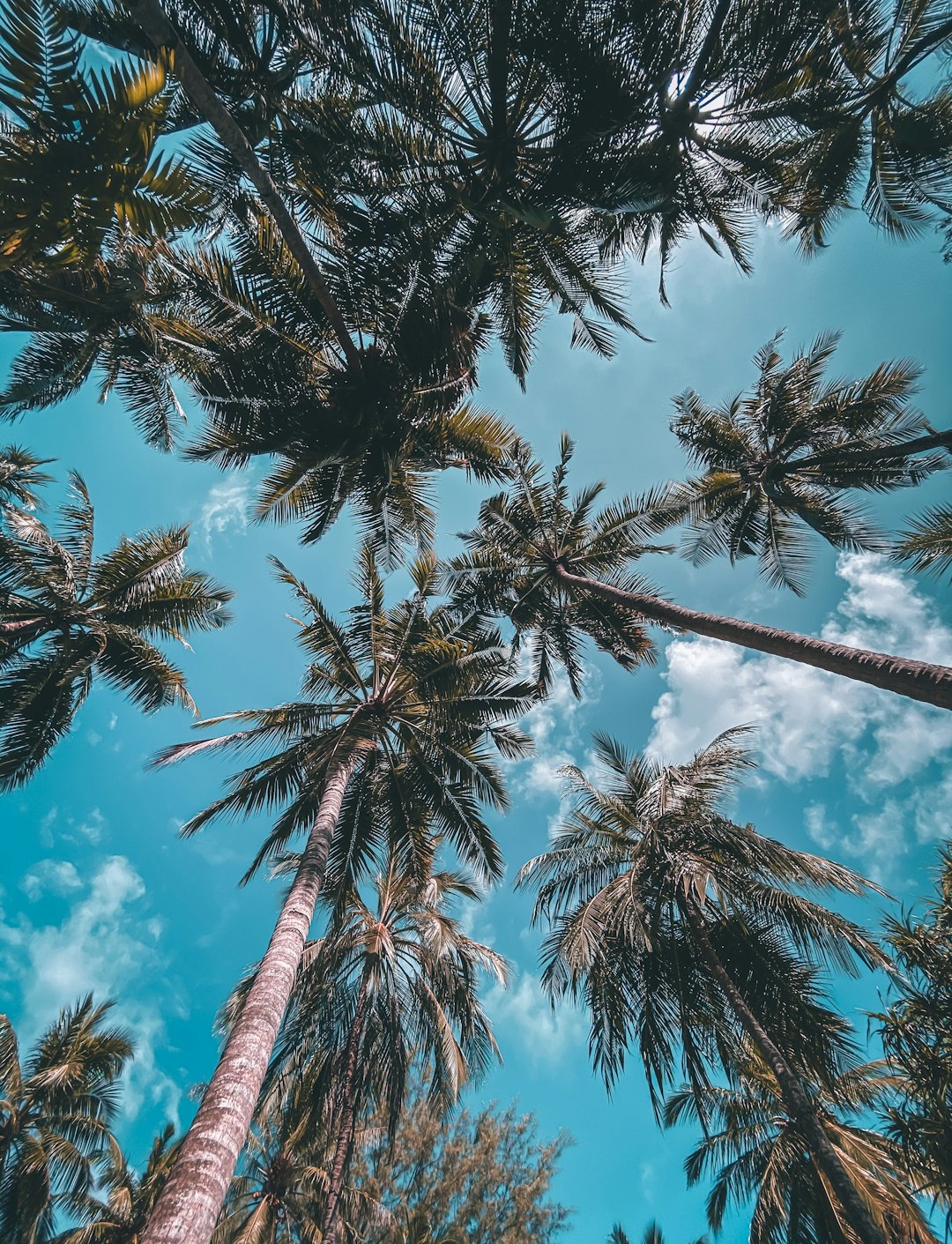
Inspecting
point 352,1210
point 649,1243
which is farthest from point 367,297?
point 649,1243

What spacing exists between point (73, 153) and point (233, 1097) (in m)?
6.36

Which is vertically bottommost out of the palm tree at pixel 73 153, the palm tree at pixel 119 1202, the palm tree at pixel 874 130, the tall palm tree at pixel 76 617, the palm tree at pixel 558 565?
the palm tree at pixel 119 1202

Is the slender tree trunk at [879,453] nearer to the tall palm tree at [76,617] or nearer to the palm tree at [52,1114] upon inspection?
the tall palm tree at [76,617]

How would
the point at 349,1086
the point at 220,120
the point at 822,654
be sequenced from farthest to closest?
the point at 349,1086 < the point at 822,654 < the point at 220,120

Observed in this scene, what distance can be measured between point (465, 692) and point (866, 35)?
9.77m

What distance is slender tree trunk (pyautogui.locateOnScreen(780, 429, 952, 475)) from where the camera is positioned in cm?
616

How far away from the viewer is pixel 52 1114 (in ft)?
54.6

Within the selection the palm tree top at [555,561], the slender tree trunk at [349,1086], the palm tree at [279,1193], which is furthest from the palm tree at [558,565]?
the palm tree at [279,1193]

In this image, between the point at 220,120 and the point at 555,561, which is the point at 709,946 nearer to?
the point at 555,561

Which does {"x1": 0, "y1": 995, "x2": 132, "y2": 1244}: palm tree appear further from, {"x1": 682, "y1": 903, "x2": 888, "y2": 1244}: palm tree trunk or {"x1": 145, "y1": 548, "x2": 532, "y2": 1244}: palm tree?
{"x1": 682, "y1": 903, "x2": 888, "y2": 1244}: palm tree trunk

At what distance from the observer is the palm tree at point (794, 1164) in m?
8.95

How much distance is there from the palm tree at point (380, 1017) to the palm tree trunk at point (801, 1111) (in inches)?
160

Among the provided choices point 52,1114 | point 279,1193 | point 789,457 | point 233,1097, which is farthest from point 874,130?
point 52,1114

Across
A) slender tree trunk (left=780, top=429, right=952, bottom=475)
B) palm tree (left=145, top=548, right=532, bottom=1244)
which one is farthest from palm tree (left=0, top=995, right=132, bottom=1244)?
slender tree trunk (left=780, top=429, right=952, bottom=475)
